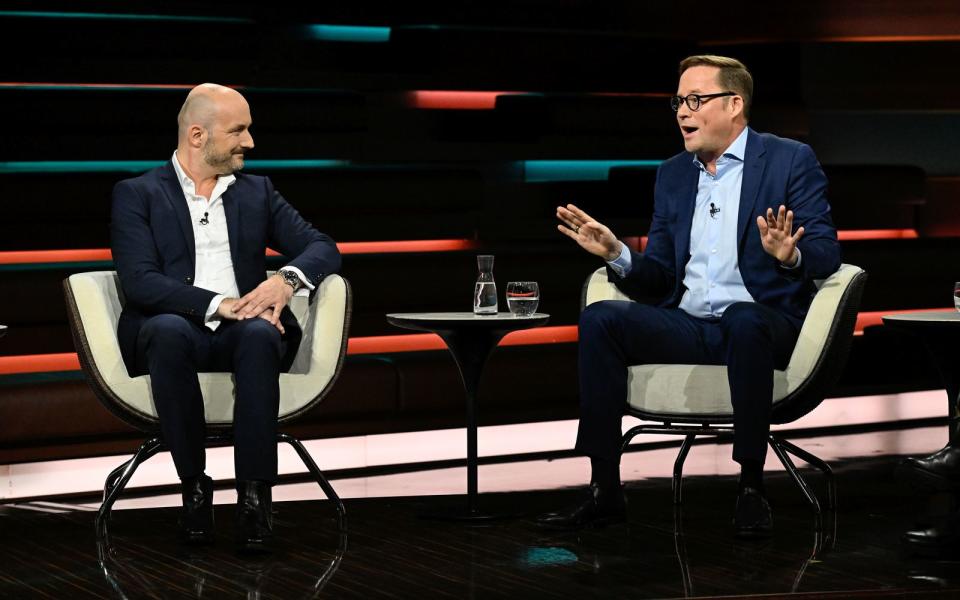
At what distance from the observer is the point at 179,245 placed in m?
3.98

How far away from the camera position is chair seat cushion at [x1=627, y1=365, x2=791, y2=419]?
3826 mm

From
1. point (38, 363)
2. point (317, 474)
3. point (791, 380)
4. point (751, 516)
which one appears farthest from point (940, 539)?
point (38, 363)

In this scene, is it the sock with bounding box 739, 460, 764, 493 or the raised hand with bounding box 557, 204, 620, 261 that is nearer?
the sock with bounding box 739, 460, 764, 493

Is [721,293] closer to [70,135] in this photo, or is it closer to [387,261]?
[387,261]

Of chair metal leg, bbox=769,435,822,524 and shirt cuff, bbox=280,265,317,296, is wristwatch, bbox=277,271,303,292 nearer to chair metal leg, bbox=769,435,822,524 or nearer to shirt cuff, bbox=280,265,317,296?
shirt cuff, bbox=280,265,317,296

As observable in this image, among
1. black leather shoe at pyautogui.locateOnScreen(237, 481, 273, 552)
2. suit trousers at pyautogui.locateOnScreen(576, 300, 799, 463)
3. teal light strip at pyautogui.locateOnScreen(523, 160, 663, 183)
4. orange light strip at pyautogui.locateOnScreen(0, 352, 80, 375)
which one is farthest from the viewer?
teal light strip at pyautogui.locateOnScreen(523, 160, 663, 183)

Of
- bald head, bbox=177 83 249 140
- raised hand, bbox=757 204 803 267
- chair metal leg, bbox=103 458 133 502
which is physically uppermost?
bald head, bbox=177 83 249 140

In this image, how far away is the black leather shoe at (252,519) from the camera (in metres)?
3.58

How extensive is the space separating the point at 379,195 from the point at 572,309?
0.95m

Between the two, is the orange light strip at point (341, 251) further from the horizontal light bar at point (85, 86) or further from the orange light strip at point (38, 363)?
the horizontal light bar at point (85, 86)

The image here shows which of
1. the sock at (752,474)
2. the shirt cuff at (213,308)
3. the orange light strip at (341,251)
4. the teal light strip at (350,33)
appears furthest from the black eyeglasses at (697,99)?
the teal light strip at (350,33)

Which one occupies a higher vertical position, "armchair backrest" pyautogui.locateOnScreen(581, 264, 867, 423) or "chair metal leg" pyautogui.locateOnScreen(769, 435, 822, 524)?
"armchair backrest" pyautogui.locateOnScreen(581, 264, 867, 423)

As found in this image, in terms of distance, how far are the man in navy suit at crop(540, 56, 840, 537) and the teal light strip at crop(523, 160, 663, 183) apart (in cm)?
237

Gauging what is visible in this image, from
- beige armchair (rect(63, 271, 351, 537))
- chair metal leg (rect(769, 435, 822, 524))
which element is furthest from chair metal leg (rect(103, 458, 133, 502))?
chair metal leg (rect(769, 435, 822, 524))
